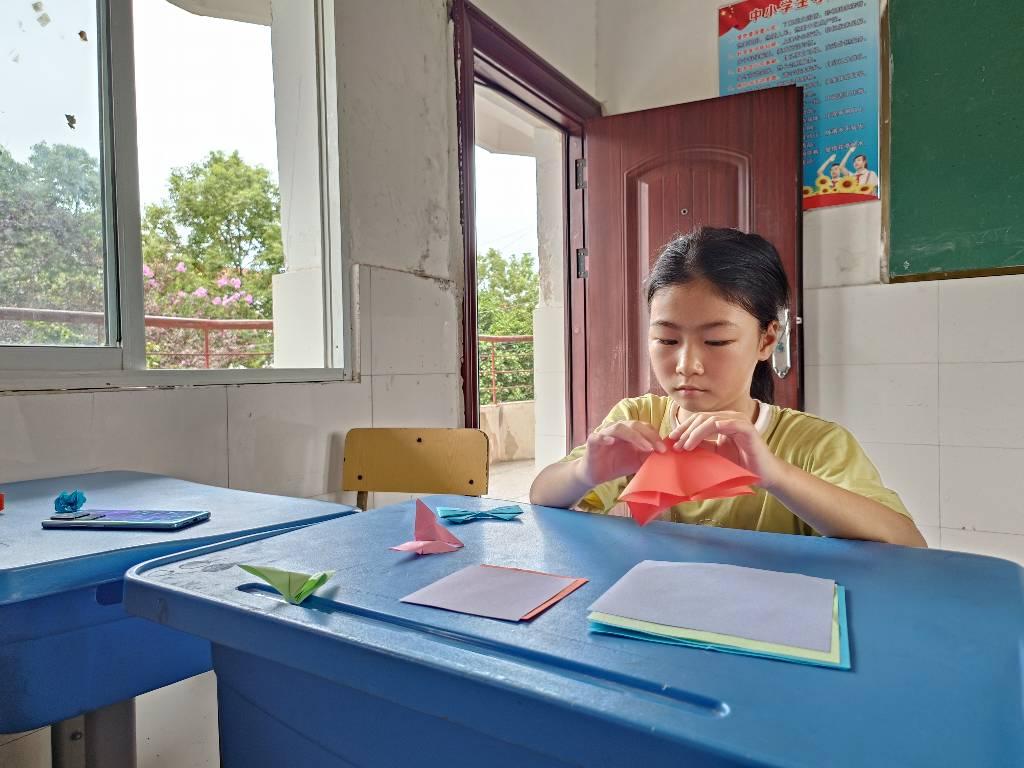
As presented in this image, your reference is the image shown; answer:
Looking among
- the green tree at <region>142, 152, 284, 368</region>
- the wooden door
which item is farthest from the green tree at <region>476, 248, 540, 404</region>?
the wooden door

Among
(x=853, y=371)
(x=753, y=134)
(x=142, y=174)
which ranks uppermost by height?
(x=753, y=134)

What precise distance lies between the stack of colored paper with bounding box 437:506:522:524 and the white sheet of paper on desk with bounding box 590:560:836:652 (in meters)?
0.33

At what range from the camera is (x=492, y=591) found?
684 millimetres

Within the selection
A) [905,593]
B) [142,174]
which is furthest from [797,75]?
[905,593]

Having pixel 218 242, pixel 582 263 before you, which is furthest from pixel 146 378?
pixel 218 242

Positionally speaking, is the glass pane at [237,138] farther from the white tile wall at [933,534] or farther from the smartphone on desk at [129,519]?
the white tile wall at [933,534]

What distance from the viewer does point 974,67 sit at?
8.77ft

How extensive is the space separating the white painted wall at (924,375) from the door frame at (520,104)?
0.75 meters

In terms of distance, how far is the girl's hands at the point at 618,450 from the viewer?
102 cm

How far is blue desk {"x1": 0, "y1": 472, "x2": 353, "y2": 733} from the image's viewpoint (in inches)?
30.1

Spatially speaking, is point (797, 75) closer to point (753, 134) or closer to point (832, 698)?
point (753, 134)

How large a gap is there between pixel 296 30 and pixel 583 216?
5.79 feet

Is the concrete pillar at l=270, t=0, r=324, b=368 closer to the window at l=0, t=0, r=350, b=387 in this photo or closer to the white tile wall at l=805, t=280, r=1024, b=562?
the window at l=0, t=0, r=350, b=387

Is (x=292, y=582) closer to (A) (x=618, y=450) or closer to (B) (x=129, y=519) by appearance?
(B) (x=129, y=519)
